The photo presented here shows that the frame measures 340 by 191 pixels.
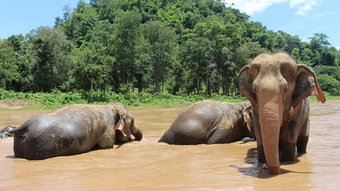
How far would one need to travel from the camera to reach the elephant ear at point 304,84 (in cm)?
690

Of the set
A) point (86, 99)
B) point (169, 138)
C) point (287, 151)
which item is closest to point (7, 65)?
point (86, 99)

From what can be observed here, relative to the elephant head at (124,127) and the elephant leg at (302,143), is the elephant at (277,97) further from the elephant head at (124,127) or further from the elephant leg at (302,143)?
the elephant head at (124,127)

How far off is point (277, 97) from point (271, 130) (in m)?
0.53

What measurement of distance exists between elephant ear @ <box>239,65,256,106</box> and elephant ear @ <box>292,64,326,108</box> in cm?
70

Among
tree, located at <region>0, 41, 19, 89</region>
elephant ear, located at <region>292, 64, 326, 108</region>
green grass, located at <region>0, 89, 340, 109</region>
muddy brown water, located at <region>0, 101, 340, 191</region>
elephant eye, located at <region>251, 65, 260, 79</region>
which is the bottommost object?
green grass, located at <region>0, 89, 340, 109</region>

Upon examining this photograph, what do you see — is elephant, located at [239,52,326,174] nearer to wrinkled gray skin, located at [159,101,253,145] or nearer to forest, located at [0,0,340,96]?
wrinkled gray skin, located at [159,101,253,145]

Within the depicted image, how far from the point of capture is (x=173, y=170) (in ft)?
23.1

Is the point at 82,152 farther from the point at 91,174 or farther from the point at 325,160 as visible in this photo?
the point at 325,160

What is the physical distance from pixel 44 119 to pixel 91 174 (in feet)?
8.24

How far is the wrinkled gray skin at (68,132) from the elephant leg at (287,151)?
4428 millimetres

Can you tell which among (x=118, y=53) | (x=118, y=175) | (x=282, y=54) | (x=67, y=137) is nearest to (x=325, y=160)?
(x=282, y=54)

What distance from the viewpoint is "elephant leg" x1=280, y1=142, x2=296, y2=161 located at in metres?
7.34

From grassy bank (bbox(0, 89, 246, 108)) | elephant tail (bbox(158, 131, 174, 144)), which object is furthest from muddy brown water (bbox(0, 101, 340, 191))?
grassy bank (bbox(0, 89, 246, 108))

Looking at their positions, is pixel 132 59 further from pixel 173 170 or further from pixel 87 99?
pixel 173 170
